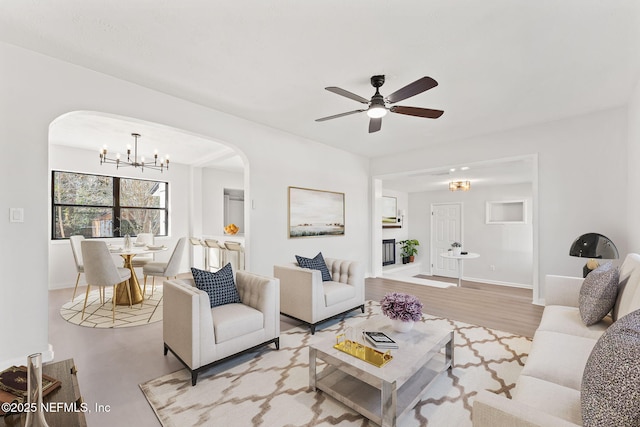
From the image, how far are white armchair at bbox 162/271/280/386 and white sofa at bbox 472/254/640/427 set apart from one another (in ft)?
5.91

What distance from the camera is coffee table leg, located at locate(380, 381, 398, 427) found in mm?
1624

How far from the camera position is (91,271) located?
3.52 metres

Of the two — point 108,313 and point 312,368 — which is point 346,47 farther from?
point 108,313

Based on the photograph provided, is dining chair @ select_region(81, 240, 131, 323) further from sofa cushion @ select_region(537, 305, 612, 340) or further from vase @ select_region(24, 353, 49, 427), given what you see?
sofa cushion @ select_region(537, 305, 612, 340)

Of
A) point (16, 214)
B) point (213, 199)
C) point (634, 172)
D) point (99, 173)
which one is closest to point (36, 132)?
point (16, 214)

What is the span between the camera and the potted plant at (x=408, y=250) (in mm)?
9000

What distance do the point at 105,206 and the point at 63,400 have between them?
17.8ft

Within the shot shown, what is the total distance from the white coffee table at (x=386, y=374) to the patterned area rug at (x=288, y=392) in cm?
7

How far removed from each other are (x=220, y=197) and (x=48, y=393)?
20.0 ft

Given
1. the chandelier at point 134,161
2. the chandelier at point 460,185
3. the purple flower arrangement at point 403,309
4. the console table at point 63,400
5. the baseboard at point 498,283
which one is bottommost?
the baseboard at point 498,283

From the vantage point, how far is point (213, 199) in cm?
701

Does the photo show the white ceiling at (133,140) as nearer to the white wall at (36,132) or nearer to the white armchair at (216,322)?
the white wall at (36,132)

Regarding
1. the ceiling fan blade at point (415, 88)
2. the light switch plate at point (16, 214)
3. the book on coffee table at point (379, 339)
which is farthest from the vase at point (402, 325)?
the light switch plate at point (16, 214)

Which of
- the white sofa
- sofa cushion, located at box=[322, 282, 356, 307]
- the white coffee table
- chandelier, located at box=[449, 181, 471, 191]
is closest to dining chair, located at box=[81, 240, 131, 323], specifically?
sofa cushion, located at box=[322, 282, 356, 307]
